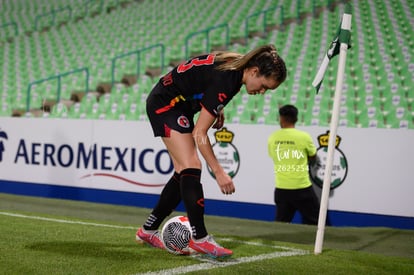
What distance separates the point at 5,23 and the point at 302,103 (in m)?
14.7

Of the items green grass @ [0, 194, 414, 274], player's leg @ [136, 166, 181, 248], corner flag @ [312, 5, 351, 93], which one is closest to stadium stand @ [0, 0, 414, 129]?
green grass @ [0, 194, 414, 274]

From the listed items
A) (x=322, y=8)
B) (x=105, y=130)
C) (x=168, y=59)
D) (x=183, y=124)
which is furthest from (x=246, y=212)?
(x=322, y=8)

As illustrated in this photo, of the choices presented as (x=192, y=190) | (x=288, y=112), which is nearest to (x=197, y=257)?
(x=192, y=190)

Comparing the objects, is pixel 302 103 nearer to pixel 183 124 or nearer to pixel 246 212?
pixel 246 212

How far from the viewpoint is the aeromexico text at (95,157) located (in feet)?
33.4

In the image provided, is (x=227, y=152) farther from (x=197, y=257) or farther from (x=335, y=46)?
(x=197, y=257)

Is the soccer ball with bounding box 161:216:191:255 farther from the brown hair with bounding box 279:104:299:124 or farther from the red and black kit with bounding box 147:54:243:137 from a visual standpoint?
the brown hair with bounding box 279:104:299:124

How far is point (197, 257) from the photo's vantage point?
5078 mm

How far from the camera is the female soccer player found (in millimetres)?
4613

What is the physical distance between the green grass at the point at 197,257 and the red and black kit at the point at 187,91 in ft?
3.40

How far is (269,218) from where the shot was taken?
9.25m

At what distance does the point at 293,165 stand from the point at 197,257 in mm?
3343

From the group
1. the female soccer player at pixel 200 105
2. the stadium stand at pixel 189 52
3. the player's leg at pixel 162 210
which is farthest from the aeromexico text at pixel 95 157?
the female soccer player at pixel 200 105

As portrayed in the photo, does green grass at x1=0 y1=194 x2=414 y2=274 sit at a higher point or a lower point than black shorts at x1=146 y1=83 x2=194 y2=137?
lower
